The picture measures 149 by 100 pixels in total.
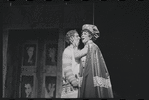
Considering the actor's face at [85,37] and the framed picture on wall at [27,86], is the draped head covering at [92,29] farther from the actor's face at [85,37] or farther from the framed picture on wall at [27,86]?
the framed picture on wall at [27,86]

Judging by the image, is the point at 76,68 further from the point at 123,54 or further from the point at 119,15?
the point at 119,15

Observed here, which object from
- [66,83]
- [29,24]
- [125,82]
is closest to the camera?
[66,83]

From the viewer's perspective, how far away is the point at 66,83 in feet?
14.2

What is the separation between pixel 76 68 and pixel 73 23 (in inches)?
36.8

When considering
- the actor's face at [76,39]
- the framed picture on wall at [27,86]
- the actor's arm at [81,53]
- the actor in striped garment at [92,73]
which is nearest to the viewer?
the actor in striped garment at [92,73]

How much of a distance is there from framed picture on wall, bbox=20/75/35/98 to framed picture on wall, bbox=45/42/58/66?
0.42 m

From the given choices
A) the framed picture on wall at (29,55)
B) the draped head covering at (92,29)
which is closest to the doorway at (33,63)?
the framed picture on wall at (29,55)

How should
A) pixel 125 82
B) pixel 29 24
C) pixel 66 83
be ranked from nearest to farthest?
1. pixel 66 83
2. pixel 125 82
3. pixel 29 24

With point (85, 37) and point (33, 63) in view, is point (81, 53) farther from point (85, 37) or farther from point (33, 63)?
point (33, 63)

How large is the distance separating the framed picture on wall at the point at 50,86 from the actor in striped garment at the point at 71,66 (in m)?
0.61

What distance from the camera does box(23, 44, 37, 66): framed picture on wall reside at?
5.02 meters

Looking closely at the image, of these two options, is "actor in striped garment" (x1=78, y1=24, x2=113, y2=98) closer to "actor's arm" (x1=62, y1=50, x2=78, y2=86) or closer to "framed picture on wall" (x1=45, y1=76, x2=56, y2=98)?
"actor's arm" (x1=62, y1=50, x2=78, y2=86)

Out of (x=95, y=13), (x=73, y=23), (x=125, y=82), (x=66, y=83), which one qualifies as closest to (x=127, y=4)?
(x=95, y=13)

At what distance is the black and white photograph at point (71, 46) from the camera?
14.4 ft
